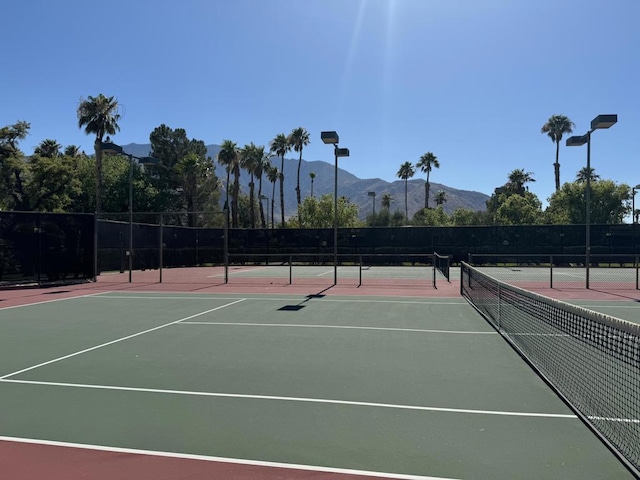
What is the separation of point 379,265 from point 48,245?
925 inches

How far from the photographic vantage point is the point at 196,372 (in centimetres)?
662

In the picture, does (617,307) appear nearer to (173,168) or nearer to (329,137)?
(329,137)

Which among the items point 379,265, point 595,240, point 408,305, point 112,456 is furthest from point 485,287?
point 595,240

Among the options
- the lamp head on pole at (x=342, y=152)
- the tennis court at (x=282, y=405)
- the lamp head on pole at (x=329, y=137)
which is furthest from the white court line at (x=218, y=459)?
the lamp head on pole at (x=342, y=152)

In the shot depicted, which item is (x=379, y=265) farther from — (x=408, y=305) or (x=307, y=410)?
(x=307, y=410)

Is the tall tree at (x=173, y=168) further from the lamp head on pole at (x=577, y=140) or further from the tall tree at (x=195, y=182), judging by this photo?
the lamp head on pole at (x=577, y=140)

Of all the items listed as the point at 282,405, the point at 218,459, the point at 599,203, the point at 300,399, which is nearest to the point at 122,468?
the point at 218,459

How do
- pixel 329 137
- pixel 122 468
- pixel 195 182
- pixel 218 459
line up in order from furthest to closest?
pixel 195 182 → pixel 329 137 → pixel 218 459 → pixel 122 468

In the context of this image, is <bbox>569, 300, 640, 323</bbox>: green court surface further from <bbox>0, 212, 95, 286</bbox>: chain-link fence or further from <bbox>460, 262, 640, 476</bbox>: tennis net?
<bbox>0, 212, 95, 286</bbox>: chain-link fence

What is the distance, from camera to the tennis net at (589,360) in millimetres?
4457

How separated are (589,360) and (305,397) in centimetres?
431

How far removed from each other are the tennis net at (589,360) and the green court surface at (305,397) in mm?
234

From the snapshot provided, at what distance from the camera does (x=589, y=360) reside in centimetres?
678

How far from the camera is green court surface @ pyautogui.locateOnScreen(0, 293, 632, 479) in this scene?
403 cm
